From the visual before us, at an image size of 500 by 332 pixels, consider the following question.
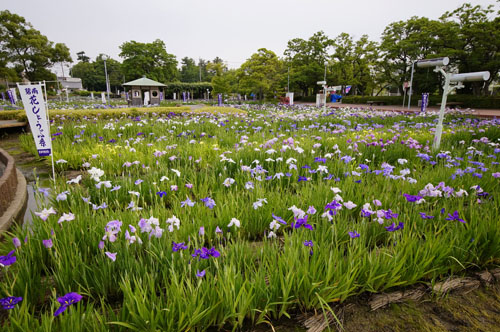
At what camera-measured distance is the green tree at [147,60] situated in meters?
45.1

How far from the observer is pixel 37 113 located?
3.21m

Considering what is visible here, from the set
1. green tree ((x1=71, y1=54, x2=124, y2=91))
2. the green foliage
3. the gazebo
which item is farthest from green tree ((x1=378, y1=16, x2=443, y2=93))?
green tree ((x1=71, y1=54, x2=124, y2=91))

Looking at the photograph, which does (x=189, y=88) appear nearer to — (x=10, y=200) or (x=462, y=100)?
(x=462, y=100)

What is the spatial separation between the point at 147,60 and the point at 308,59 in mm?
25683

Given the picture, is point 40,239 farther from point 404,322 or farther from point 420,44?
point 420,44

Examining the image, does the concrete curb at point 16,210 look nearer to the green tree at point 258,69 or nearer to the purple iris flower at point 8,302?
the purple iris flower at point 8,302

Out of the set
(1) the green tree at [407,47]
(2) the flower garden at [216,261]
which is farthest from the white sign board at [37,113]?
(1) the green tree at [407,47]

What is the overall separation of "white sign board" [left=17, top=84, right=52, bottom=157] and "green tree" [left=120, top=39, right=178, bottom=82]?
46.2m

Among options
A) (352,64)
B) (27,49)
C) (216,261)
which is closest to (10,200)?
(216,261)

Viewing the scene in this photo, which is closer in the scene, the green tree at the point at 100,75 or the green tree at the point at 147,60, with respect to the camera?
the green tree at the point at 147,60

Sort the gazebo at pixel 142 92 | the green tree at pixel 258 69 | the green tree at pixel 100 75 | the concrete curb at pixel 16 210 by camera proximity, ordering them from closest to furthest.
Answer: the concrete curb at pixel 16 210 < the gazebo at pixel 142 92 < the green tree at pixel 258 69 < the green tree at pixel 100 75

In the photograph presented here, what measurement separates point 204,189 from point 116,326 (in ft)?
6.02

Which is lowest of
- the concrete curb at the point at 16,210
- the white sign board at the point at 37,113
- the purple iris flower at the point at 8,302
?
the concrete curb at the point at 16,210

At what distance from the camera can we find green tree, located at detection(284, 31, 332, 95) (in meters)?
40.2
